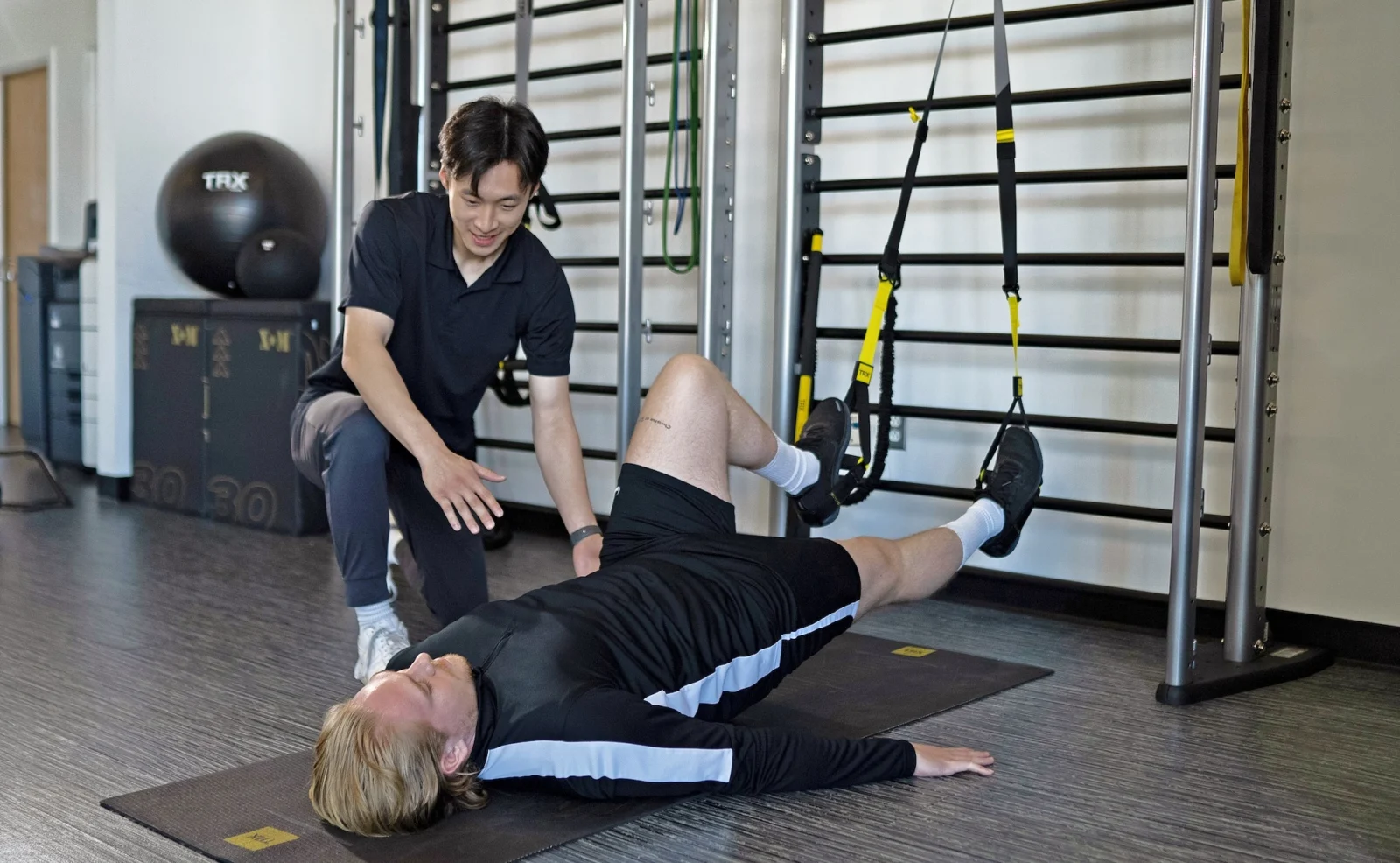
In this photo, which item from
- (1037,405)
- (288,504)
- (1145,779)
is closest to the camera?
(1145,779)

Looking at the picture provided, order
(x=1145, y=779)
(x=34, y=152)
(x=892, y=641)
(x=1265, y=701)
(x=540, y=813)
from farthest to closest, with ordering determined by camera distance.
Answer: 1. (x=34, y=152)
2. (x=892, y=641)
3. (x=1265, y=701)
4. (x=1145, y=779)
5. (x=540, y=813)

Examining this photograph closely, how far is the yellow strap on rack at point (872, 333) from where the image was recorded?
9.45ft

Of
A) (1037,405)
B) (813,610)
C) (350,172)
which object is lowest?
(813,610)

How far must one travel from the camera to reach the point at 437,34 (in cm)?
452

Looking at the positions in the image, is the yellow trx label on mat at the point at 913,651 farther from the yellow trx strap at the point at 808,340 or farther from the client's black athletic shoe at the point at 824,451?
the yellow trx strap at the point at 808,340

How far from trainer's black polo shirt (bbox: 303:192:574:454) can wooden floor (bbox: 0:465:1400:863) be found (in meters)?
0.67

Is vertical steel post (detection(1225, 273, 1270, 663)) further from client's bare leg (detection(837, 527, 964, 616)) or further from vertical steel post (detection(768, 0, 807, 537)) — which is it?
vertical steel post (detection(768, 0, 807, 537))

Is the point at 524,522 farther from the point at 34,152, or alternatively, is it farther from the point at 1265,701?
the point at 34,152

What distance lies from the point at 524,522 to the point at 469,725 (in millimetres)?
2775

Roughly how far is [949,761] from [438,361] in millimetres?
1378

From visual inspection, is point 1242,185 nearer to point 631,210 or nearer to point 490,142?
point 490,142

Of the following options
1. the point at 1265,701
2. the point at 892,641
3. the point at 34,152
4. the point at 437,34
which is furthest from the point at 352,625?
the point at 34,152

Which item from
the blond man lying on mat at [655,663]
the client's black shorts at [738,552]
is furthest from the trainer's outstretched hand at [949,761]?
the client's black shorts at [738,552]

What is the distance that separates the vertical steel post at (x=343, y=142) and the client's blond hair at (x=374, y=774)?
2.88 meters
